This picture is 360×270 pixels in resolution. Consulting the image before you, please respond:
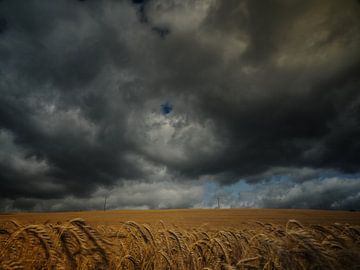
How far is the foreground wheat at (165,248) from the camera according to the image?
2682 mm

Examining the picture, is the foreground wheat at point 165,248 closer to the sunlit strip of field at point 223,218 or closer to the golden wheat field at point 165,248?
the golden wheat field at point 165,248

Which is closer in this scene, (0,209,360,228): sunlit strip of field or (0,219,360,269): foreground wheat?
(0,219,360,269): foreground wheat

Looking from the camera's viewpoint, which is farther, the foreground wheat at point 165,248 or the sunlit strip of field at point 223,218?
the sunlit strip of field at point 223,218

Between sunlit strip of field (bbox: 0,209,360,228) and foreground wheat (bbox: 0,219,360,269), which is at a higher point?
foreground wheat (bbox: 0,219,360,269)

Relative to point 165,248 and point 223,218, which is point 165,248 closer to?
point 165,248

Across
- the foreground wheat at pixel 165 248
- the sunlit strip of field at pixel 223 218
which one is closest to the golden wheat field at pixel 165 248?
the foreground wheat at pixel 165 248

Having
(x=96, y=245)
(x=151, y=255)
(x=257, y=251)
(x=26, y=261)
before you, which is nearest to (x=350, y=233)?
(x=257, y=251)

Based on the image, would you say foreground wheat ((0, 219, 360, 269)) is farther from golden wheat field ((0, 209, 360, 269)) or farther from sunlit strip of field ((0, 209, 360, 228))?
sunlit strip of field ((0, 209, 360, 228))

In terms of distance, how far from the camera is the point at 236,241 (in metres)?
7.74

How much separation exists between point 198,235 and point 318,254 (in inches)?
292

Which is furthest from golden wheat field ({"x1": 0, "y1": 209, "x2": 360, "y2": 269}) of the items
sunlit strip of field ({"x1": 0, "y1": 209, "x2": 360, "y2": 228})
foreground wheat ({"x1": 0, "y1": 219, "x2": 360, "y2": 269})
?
sunlit strip of field ({"x1": 0, "y1": 209, "x2": 360, "y2": 228})

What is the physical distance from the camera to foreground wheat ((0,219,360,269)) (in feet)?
8.80

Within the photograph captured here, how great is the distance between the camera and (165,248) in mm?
6582

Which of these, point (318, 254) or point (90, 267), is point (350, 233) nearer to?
point (318, 254)
